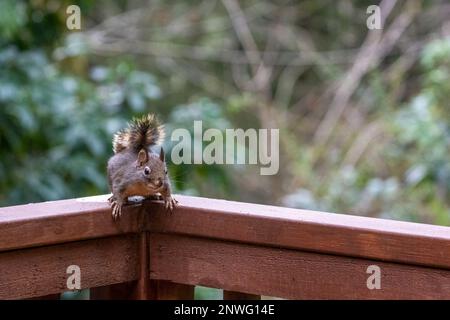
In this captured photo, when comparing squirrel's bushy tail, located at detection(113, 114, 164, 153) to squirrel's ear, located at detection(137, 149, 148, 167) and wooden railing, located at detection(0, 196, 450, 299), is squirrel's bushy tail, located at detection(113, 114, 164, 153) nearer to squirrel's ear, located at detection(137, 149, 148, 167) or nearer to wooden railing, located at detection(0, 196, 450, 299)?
squirrel's ear, located at detection(137, 149, 148, 167)

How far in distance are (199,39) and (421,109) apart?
2.49 metres

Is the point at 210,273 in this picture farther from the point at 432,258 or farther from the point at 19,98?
the point at 19,98

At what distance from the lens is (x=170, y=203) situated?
5.14 feet

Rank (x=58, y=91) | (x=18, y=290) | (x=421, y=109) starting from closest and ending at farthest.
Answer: (x=18, y=290) < (x=58, y=91) < (x=421, y=109)

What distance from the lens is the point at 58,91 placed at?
380 centimetres

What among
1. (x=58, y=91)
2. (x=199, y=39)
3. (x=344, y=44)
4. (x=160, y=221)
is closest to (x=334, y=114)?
(x=344, y=44)

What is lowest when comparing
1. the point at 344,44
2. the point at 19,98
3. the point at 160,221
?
the point at 160,221

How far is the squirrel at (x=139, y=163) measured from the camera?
1.77m

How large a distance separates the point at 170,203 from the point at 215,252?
0.13 m

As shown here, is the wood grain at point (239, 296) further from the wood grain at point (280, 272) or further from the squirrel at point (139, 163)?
the squirrel at point (139, 163)

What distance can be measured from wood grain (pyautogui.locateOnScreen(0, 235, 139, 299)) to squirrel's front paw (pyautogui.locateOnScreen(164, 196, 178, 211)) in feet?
0.25

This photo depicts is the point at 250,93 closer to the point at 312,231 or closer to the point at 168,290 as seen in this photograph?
the point at 168,290

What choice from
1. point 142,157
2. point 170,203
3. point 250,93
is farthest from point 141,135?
point 250,93

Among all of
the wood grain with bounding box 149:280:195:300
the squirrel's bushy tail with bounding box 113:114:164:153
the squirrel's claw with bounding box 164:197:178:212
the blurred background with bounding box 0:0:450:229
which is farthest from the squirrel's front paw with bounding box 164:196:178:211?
the blurred background with bounding box 0:0:450:229
